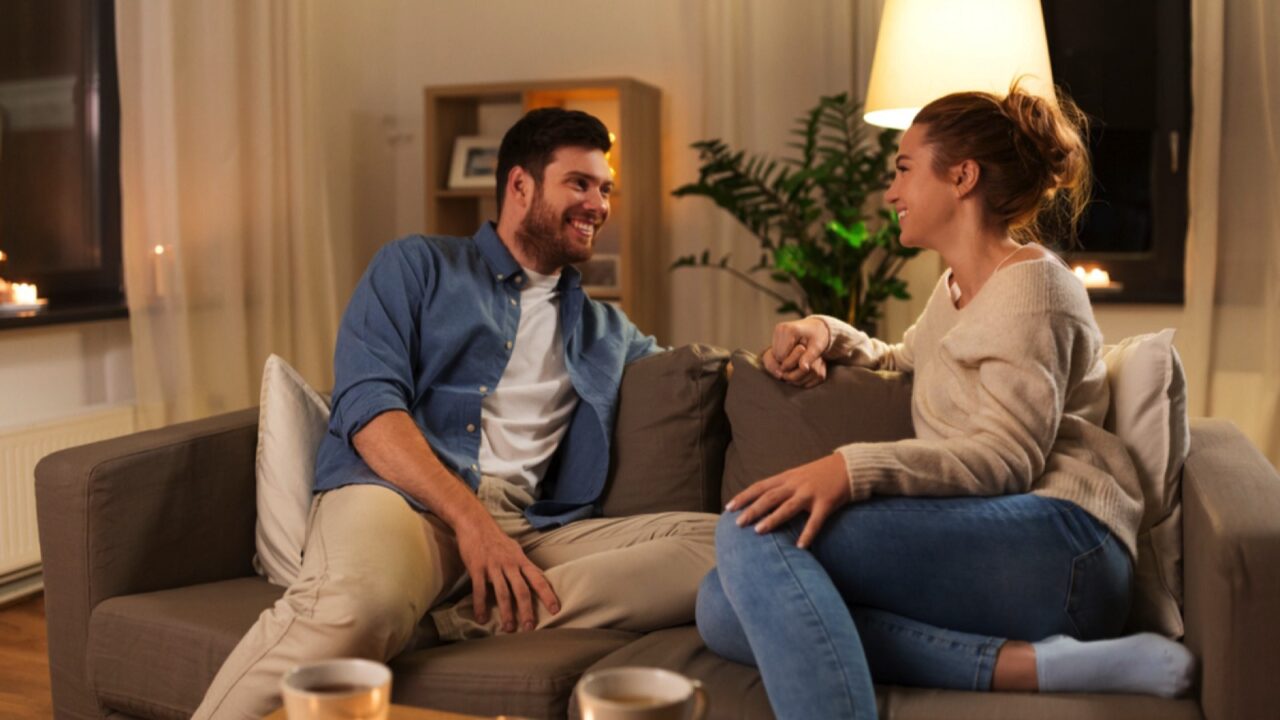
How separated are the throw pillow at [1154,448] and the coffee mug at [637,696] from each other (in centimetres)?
104

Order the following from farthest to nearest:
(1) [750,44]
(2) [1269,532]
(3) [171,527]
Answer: (1) [750,44] → (3) [171,527] → (2) [1269,532]

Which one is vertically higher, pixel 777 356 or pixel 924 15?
pixel 924 15

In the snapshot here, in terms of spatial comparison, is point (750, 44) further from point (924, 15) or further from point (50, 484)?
point (50, 484)

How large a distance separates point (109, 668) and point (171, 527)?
0.24m

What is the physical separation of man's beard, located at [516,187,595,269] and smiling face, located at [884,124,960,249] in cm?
63

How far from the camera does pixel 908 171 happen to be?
1.89 m

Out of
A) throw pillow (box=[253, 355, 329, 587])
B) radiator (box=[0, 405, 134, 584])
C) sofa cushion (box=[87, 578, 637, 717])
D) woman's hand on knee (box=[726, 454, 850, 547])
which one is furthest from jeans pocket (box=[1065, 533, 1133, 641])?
radiator (box=[0, 405, 134, 584])

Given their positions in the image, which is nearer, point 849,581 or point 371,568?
point 849,581

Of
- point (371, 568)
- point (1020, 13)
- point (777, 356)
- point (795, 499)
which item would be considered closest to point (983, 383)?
point (795, 499)

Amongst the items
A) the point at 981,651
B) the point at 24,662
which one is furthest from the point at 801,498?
the point at 24,662

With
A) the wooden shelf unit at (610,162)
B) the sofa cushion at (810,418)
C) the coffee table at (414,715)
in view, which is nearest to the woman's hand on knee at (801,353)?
the sofa cushion at (810,418)

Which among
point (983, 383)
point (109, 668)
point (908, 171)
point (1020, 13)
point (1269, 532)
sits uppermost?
point (1020, 13)

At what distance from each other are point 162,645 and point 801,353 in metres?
1.08

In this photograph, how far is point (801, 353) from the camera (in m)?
2.14
